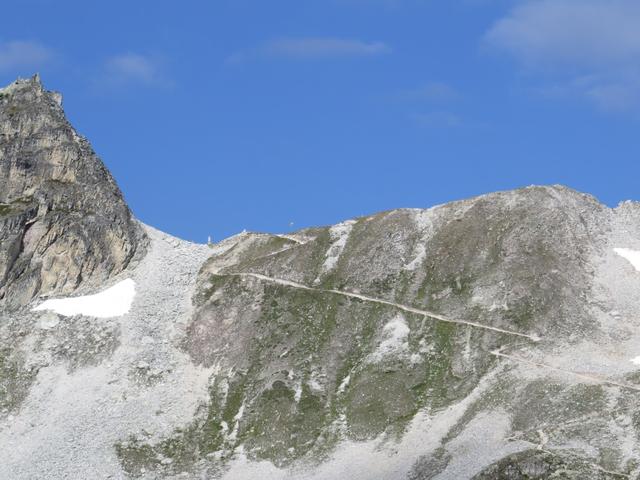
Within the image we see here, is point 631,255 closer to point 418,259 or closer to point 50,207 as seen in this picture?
point 418,259

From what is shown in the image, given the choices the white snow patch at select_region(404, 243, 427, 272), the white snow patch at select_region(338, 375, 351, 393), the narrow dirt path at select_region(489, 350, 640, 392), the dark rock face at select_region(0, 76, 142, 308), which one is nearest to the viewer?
the narrow dirt path at select_region(489, 350, 640, 392)

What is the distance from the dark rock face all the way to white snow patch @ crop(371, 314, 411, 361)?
31.4 metres

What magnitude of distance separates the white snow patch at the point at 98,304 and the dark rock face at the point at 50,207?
2568 millimetres

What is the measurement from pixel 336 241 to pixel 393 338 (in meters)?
16.8

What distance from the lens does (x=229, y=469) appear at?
294 ft

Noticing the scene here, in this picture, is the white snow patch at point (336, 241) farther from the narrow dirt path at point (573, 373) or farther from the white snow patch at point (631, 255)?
the white snow patch at point (631, 255)

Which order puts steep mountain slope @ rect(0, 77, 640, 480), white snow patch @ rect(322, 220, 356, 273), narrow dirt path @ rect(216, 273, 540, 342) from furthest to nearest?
1. white snow patch @ rect(322, 220, 356, 273)
2. narrow dirt path @ rect(216, 273, 540, 342)
3. steep mountain slope @ rect(0, 77, 640, 480)

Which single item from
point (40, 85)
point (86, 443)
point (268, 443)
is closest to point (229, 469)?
point (268, 443)

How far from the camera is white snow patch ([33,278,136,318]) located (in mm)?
110312

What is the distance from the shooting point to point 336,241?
11475cm

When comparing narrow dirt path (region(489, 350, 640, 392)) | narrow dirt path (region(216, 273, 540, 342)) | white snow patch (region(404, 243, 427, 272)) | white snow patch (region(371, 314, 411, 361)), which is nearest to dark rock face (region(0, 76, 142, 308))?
narrow dirt path (region(216, 273, 540, 342))

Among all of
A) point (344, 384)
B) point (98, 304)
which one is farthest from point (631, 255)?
point (98, 304)

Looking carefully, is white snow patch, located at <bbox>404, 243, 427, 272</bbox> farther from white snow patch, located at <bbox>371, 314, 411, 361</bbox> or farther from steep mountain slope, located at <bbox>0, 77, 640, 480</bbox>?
white snow patch, located at <bbox>371, 314, 411, 361</bbox>

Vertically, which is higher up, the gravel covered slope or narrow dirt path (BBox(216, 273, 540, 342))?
narrow dirt path (BBox(216, 273, 540, 342))
